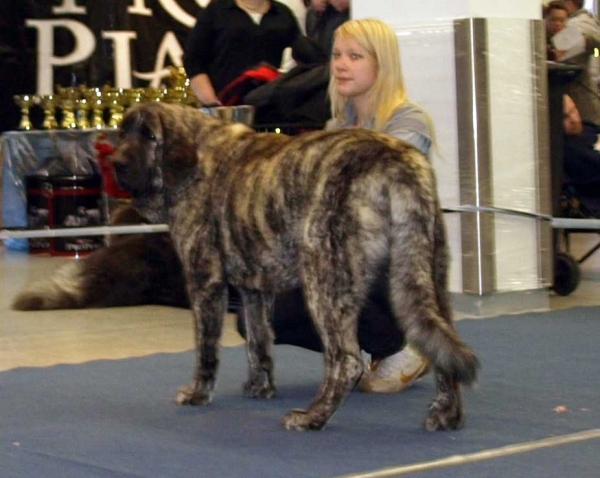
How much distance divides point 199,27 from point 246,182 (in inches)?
161

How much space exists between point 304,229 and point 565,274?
377 centimetres

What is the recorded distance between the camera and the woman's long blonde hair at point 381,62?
434cm

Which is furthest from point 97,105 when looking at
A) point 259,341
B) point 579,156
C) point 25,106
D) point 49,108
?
point 259,341

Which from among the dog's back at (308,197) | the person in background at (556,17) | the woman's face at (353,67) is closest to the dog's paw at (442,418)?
the dog's back at (308,197)

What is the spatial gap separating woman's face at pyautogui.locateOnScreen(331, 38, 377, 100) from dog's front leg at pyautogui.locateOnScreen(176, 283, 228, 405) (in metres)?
0.83

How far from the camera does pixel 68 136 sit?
10.7m

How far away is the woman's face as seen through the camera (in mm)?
4352

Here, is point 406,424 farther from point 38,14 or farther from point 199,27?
point 38,14

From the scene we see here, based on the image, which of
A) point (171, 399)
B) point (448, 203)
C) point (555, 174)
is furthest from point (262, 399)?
point (555, 174)

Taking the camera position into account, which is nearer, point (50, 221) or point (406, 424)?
point (406, 424)

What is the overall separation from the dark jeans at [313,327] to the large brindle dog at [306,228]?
14 centimetres

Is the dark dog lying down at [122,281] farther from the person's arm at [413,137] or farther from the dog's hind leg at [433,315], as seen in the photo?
the dog's hind leg at [433,315]

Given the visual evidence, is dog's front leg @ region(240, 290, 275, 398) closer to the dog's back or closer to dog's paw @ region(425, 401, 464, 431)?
the dog's back

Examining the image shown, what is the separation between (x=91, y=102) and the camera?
35.8 feet
